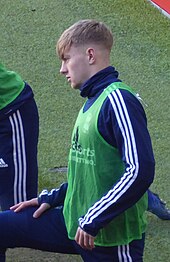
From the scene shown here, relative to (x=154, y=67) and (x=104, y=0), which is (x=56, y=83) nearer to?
(x=154, y=67)

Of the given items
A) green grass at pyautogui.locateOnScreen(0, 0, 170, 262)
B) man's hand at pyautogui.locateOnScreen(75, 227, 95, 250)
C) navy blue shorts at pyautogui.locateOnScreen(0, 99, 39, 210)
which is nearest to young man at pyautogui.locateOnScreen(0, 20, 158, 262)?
man's hand at pyautogui.locateOnScreen(75, 227, 95, 250)

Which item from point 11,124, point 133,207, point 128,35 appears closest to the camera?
point 133,207

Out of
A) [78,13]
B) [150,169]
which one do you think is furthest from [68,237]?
[78,13]

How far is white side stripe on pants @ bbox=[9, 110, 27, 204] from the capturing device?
4.68 meters

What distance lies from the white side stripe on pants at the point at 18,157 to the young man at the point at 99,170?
2.74ft

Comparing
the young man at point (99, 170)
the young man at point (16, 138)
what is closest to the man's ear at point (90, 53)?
the young man at point (99, 170)

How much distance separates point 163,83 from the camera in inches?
291

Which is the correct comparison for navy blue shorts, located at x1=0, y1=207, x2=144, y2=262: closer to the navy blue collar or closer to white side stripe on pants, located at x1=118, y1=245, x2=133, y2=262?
white side stripe on pants, located at x1=118, y1=245, x2=133, y2=262

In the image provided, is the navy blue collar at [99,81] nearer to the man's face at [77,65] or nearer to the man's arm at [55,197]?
the man's face at [77,65]

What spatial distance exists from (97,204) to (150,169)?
279 millimetres

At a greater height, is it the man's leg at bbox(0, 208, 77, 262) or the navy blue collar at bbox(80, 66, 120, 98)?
the navy blue collar at bbox(80, 66, 120, 98)

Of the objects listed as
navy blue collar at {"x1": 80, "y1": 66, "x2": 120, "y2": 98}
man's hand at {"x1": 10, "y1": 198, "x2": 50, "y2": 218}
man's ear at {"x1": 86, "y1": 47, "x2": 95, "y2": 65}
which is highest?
man's ear at {"x1": 86, "y1": 47, "x2": 95, "y2": 65}

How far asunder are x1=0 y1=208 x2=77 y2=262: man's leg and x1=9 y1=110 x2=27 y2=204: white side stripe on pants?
2.66 feet

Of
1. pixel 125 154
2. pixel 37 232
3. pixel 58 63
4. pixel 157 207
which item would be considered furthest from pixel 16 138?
pixel 58 63
